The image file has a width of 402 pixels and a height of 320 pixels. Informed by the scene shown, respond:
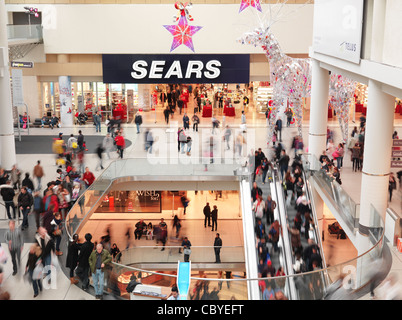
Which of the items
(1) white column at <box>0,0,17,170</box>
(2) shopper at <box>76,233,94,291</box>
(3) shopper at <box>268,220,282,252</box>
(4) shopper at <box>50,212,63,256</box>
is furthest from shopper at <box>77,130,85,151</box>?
(2) shopper at <box>76,233,94,291</box>

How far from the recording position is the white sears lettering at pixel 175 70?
101ft

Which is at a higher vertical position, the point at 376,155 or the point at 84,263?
the point at 376,155

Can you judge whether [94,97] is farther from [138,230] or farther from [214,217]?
[138,230]

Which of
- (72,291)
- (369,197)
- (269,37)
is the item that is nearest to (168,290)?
(72,291)

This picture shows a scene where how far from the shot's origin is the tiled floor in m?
11.4

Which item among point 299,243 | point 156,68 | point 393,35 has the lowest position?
point 299,243

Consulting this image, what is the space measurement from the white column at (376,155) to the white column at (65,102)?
857 inches

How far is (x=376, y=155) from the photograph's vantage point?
13445mm

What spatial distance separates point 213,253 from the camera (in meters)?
17.6

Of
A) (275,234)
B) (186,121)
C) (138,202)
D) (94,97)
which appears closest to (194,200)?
(138,202)

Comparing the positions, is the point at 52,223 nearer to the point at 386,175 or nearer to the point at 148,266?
the point at 148,266

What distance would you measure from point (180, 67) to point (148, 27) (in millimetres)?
2806

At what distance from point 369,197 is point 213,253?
577 centimetres

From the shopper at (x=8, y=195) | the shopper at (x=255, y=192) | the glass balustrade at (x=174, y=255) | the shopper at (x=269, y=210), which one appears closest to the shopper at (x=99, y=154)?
the glass balustrade at (x=174, y=255)
